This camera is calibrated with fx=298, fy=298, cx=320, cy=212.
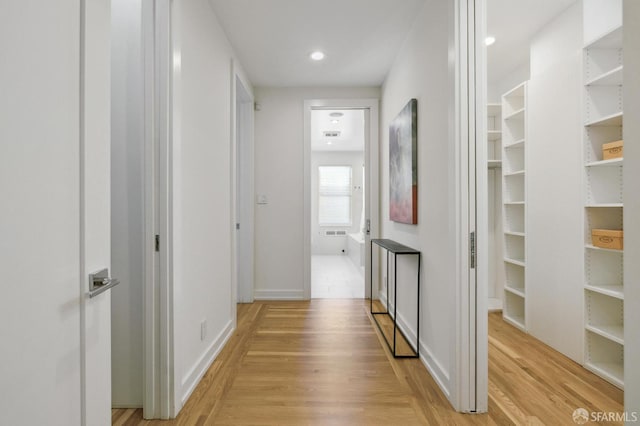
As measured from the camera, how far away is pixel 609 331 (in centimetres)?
196

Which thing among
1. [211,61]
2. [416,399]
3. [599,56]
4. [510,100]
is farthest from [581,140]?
[211,61]

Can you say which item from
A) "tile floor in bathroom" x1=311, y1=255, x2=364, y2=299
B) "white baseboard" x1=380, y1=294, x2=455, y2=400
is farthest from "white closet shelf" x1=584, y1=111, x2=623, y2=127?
→ "tile floor in bathroom" x1=311, y1=255, x2=364, y2=299

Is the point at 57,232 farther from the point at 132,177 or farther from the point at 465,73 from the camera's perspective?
the point at 465,73

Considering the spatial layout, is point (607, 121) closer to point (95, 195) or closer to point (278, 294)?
point (95, 195)

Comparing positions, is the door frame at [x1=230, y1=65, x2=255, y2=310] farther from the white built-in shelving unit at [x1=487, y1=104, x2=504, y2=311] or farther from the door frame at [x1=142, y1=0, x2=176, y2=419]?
the white built-in shelving unit at [x1=487, y1=104, x2=504, y2=311]

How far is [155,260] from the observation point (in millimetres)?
1586

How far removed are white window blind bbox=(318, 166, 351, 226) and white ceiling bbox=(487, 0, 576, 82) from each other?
4799 millimetres

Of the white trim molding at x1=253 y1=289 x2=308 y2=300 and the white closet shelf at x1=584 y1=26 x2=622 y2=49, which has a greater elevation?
the white closet shelf at x1=584 y1=26 x2=622 y2=49

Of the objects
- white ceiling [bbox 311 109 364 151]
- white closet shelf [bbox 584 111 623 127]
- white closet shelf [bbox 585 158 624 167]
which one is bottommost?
white closet shelf [bbox 585 158 624 167]

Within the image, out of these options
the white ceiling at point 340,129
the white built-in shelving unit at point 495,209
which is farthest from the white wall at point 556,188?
the white ceiling at point 340,129

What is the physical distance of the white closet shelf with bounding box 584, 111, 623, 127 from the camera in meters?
1.91

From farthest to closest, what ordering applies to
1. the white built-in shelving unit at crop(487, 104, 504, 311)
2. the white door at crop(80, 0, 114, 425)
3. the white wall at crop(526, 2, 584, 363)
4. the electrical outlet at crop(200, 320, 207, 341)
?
1. the white built-in shelving unit at crop(487, 104, 504, 311)
2. the white wall at crop(526, 2, 584, 363)
3. the electrical outlet at crop(200, 320, 207, 341)
4. the white door at crop(80, 0, 114, 425)

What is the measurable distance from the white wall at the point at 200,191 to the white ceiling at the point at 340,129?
197 centimetres

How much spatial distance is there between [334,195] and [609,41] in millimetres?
6025
